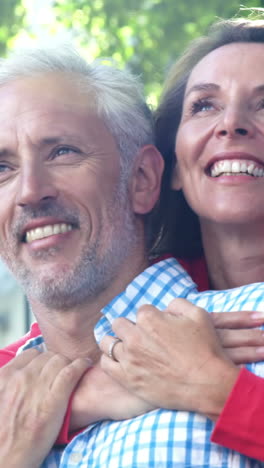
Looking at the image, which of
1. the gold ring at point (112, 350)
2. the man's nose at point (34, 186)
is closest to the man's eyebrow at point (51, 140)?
the man's nose at point (34, 186)

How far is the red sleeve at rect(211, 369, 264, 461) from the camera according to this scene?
2318 millimetres

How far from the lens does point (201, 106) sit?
3.26 meters

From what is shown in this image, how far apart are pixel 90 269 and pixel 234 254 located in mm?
566

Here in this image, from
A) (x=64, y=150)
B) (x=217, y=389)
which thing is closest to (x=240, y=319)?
(x=217, y=389)

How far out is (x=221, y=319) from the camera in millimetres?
2609

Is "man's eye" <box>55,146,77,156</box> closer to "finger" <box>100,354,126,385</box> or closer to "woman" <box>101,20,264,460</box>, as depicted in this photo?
"woman" <box>101,20,264,460</box>

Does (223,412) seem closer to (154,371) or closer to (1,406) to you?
(154,371)

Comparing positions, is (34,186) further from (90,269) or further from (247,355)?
(247,355)

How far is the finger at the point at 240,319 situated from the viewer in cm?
257

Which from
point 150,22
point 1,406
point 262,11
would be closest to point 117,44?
point 150,22

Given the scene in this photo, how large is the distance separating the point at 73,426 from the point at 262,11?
2098 mm

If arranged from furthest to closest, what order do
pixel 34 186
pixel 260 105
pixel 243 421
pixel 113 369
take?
pixel 260 105 < pixel 34 186 < pixel 113 369 < pixel 243 421

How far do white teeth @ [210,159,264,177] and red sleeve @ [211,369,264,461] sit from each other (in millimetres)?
919

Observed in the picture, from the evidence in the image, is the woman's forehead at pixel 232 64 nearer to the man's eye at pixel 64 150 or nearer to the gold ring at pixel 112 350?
the man's eye at pixel 64 150
